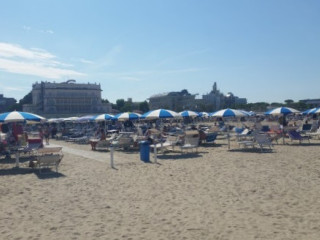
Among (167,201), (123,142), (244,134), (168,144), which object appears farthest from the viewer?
(244,134)

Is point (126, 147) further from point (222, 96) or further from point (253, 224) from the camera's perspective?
point (222, 96)

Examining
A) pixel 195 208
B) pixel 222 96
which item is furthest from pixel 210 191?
pixel 222 96

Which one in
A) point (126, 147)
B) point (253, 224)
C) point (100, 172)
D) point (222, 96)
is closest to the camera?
point (253, 224)

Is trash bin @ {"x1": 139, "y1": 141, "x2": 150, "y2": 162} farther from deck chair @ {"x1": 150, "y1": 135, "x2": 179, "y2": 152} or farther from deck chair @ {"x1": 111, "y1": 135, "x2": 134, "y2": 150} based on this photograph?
deck chair @ {"x1": 111, "y1": 135, "x2": 134, "y2": 150}

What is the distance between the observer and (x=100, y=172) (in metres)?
10.6

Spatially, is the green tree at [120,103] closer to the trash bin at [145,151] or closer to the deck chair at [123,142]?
the deck chair at [123,142]

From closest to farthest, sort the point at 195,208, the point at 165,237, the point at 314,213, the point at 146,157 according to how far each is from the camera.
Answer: the point at 165,237 < the point at 314,213 < the point at 195,208 < the point at 146,157

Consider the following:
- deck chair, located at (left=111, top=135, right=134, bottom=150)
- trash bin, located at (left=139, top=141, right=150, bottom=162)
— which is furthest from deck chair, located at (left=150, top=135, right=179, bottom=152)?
trash bin, located at (left=139, top=141, right=150, bottom=162)

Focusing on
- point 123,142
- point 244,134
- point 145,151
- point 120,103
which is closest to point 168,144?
point 145,151

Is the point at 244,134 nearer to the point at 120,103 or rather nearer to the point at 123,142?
the point at 123,142

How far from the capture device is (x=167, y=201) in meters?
6.98

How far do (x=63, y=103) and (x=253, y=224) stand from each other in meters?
102

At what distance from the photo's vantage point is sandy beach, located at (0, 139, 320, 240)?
5254 mm

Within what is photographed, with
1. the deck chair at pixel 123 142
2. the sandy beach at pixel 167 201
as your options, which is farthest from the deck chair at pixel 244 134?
the deck chair at pixel 123 142
